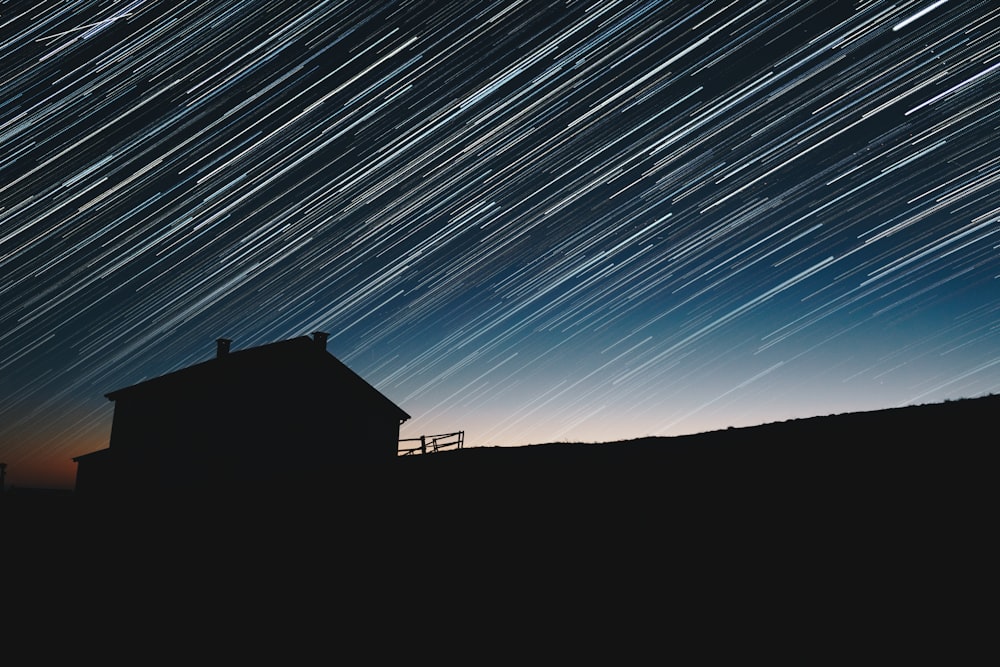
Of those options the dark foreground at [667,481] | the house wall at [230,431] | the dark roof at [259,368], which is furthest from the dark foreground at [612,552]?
the dark roof at [259,368]

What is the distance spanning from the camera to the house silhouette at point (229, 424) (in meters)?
21.5

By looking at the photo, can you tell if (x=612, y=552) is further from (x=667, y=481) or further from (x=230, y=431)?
(x=230, y=431)

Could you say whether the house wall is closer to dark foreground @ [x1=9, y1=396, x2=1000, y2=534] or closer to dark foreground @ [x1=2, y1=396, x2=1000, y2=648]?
dark foreground @ [x1=2, y1=396, x2=1000, y2=648]

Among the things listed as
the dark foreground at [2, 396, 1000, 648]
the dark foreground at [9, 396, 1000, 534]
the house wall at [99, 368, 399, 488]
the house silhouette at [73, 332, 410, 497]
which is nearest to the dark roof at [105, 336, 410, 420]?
the house silhouette at [73, 332, 410, 497]

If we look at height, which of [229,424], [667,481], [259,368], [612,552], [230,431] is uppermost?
[259,368]

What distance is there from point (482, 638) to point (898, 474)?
2.89 m

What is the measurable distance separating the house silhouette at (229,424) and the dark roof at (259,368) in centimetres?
4

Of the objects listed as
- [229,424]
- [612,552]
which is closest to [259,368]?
[229,424]

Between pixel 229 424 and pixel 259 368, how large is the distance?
2674 millimetres

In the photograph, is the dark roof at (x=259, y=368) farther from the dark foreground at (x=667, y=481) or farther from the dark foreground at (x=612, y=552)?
the dark foreground at (x=667, y=481)

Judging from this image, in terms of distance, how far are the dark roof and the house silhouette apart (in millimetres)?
44

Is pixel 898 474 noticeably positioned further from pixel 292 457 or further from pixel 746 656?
pixel 292 457

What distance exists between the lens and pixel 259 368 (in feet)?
75.4

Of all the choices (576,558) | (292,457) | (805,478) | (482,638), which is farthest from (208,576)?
(292,457)
